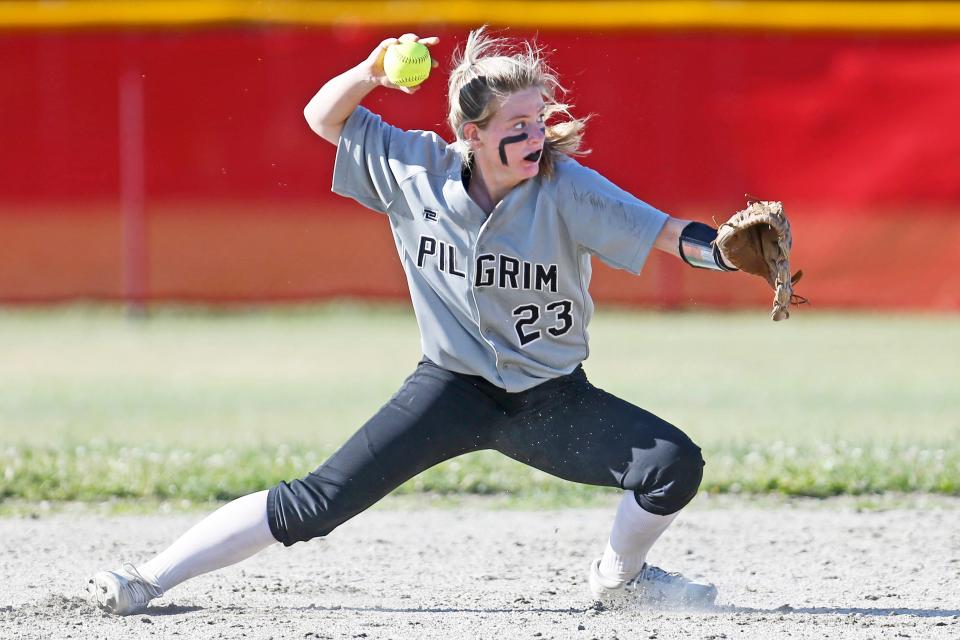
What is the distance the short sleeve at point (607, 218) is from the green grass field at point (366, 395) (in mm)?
2364

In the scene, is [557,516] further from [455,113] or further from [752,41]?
[752,41]

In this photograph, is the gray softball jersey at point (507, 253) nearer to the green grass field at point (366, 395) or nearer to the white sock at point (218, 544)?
the white sock at point (218, 544)

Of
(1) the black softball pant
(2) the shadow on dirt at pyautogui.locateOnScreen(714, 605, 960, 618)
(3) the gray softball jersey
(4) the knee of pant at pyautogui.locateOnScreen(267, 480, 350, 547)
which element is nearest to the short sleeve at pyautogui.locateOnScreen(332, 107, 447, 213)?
(3) the gray softball jersey

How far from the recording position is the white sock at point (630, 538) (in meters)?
4.11

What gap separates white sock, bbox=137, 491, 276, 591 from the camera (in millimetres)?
4090

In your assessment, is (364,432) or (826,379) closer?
(364,432)

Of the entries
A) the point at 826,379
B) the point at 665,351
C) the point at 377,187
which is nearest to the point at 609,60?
the point at 665,351

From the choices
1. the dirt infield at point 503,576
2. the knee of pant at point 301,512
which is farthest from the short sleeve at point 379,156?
the dirt infield at point 503,576

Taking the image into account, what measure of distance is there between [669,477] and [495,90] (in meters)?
1.13

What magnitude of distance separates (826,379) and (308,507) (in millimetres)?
5804

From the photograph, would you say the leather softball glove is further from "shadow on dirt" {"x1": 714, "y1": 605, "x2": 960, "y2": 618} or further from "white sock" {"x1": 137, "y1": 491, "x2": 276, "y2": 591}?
"white sock" {"x1": 137, "y1": 491, "x2": 276, "y2": 591}

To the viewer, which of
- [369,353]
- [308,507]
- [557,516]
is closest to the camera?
[308,507]

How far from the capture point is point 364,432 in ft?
13.5

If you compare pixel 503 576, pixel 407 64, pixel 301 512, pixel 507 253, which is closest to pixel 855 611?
pixel 503 576
